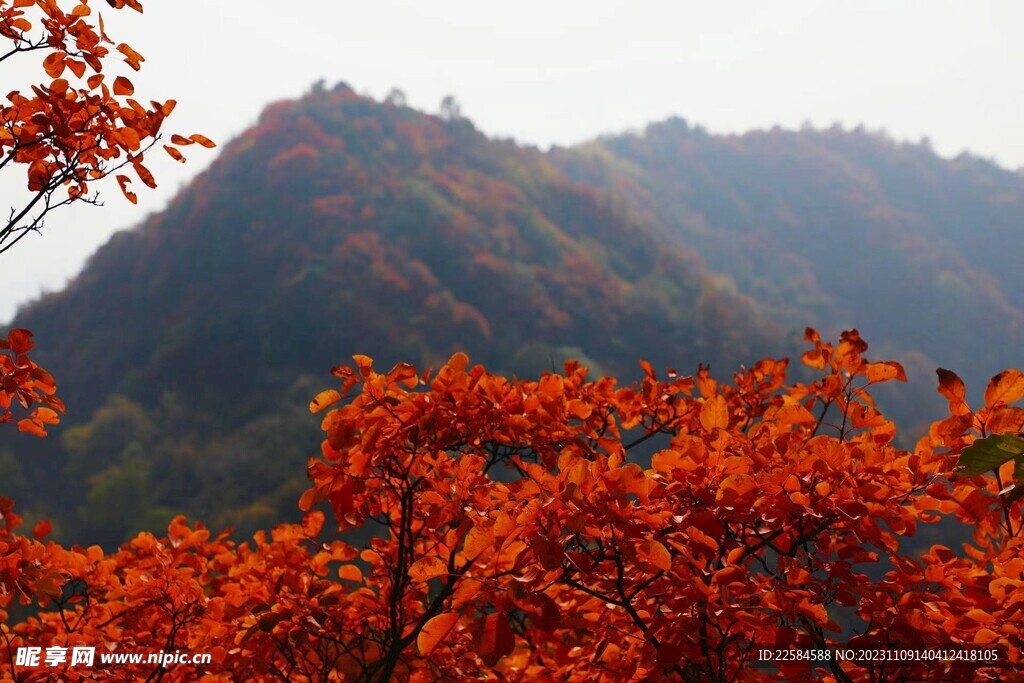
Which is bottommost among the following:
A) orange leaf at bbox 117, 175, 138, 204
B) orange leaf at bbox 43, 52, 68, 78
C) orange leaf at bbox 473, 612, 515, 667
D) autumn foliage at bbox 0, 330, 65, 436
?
orange leaf at bbox 473, 612, 515, 667

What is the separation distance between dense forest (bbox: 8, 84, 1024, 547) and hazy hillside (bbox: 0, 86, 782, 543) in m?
0.08

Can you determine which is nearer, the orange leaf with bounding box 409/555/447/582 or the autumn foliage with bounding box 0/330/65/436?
the orange leaf with bounding box 409/555/447/582

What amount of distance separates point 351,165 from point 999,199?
43107 millimetres

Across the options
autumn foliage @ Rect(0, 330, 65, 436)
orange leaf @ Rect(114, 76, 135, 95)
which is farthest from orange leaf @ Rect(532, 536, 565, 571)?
orange leaf @ Rect(114, 76, 135, 95)

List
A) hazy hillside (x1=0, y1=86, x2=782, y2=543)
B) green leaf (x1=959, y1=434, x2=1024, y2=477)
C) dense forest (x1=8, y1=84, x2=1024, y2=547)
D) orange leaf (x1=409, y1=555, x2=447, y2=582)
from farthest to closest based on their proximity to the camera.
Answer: dense forest (x1=8, y1=84, x2=1024, y2=547), hazy hillside (x1=0, y1=86, x2=782, y2=543), orange leaf (x1=409, y1=555, x2=447, y2=582), green leaf (x1=959, y1=434, x2=1024, y2=477)

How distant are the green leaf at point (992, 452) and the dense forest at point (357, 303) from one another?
1374 centimetres

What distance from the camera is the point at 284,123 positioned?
34.7 m

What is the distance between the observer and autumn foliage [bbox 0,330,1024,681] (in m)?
1.13

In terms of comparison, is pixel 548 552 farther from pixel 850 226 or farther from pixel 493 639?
pixel 850 226

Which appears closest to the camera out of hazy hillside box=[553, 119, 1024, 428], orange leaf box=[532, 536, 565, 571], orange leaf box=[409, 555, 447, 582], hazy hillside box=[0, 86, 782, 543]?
orange leaf box=[532, 536, 565, 571]

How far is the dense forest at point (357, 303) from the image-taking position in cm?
1958

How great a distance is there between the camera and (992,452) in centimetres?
76

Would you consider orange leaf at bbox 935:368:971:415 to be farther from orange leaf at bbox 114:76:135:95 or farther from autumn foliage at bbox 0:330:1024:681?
orange leaf at bbox 114:76:135:95

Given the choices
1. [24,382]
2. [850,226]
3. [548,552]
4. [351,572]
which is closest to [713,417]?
[548,552]
